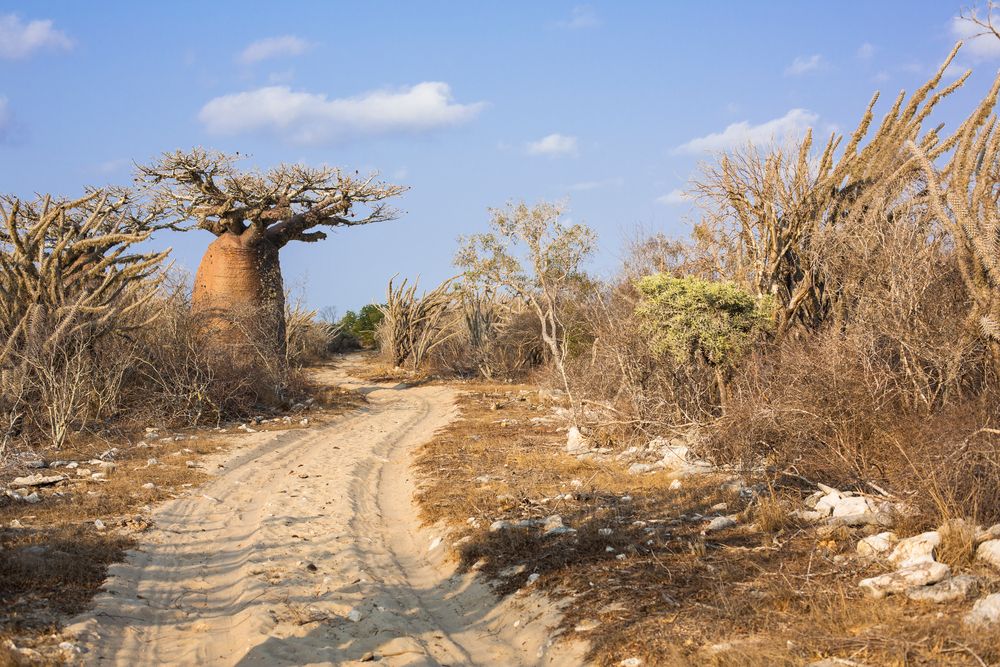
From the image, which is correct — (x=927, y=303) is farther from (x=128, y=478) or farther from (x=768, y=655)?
(x=128, y=478)

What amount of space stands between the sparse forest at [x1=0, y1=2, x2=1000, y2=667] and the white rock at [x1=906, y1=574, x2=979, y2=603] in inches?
1.0

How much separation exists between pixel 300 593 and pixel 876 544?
12.3ft

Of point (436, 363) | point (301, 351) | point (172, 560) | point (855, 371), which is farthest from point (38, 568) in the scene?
point (301, 351)

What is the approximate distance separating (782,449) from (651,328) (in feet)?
8.91

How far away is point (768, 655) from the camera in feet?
12.9

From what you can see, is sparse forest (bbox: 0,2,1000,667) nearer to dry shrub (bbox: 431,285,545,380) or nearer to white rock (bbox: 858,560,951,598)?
white rock (bbox: 858,560,951,598)

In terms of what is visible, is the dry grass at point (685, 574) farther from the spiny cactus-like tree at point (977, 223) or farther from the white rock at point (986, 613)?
the spiny cactus-like tree at point (977, 223)

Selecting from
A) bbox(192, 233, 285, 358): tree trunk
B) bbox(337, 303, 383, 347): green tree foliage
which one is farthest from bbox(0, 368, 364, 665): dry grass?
Answer: bbox(337, 303, 383, 347): green tree foliage

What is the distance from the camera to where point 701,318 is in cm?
952

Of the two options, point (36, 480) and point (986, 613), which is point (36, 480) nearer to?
point (36, 480)

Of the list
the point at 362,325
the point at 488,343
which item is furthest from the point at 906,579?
the point at 362,325

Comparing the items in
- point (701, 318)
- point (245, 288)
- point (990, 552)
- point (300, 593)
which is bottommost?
point (300, 593)

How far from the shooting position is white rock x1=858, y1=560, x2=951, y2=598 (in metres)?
4.44

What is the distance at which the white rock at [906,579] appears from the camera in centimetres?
444
